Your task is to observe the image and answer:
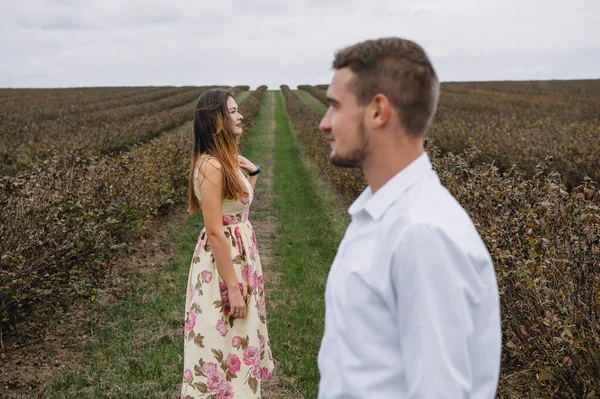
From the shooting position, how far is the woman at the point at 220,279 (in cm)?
297

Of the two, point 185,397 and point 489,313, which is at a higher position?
point 489,313

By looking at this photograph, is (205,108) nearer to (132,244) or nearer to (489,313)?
(489,313)

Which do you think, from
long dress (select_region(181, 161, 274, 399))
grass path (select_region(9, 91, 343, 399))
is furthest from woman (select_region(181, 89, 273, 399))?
grass path (select_region(9, 91, 343, 399))

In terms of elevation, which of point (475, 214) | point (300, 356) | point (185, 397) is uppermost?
point (475, 214)

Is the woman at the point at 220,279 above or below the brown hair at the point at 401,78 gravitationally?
below

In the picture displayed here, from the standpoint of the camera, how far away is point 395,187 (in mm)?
1245

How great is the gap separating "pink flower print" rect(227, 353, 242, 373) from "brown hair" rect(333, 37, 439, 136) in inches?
85.3

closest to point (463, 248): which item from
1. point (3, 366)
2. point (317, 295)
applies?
point (3, 366)

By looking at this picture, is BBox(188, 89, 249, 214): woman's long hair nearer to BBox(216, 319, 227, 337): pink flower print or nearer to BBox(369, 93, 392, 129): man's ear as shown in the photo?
BBox(216, 319, 227, 337): pink flower print

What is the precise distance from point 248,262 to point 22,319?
296 cm

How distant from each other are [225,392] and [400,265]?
90.7 inches

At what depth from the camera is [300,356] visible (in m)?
4.98

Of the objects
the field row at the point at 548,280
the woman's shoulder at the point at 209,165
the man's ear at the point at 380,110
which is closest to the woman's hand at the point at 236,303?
the woman's shoulder at the point at 209,165

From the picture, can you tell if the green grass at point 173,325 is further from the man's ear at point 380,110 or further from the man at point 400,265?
the man's ear at point 380,110
